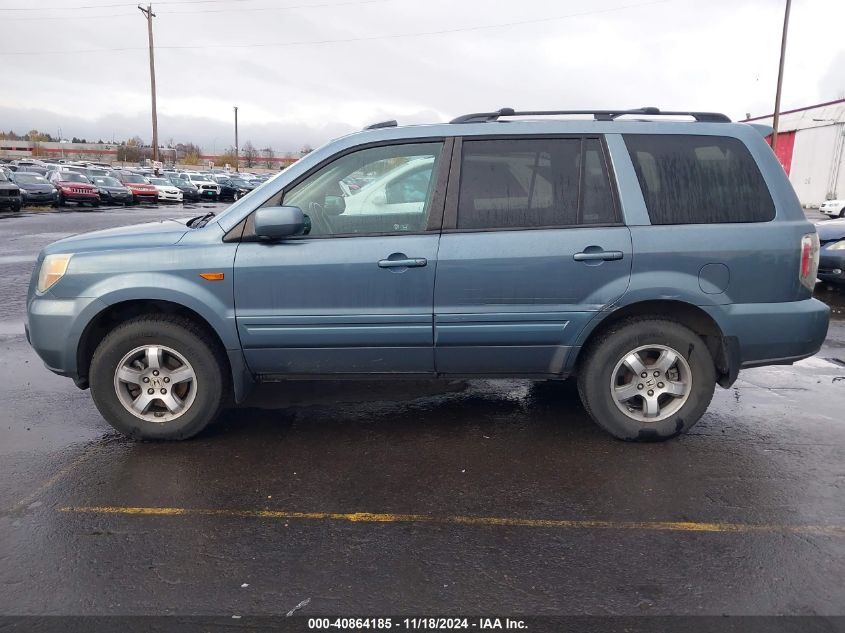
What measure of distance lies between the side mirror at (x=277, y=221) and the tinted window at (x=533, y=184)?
38.5 inches

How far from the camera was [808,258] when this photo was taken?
4.06 meters

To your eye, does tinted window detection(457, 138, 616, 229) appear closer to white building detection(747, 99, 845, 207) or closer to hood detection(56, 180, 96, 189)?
hood detection(56, 180, 96, 189)

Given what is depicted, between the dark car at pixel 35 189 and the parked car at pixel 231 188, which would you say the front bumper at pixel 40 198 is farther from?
the parked car at pixel 231 188

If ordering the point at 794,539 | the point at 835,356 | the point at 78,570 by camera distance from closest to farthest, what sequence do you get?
the point at 78,570, the point at 794,539, the point at 835,356

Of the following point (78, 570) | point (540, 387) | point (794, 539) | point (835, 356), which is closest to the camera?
point (78, 570)

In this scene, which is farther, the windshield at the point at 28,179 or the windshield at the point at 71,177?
the windshield at the point at 71,177

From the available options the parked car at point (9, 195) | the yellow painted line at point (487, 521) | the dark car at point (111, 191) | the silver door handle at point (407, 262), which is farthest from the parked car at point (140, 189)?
the yellow painted line at point (487, 521)

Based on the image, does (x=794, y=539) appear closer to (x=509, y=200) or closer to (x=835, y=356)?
(x=509, y=200)

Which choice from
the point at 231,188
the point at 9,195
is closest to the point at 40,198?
the point at 9,195

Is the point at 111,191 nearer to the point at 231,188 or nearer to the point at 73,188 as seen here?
the point at 73,188

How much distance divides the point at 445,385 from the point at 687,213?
229 centimetres

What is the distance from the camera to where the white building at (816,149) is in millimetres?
36875

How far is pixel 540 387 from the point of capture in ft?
17.7

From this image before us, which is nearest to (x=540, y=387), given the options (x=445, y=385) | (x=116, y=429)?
(x=445, y=385)
